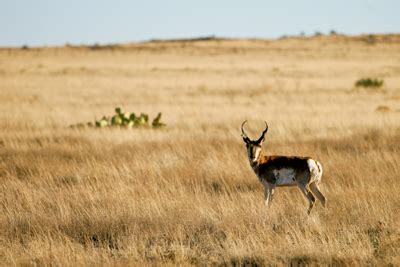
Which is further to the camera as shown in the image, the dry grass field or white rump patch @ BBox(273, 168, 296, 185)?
white rump patch @ BBox(273, 168, 296, 185)

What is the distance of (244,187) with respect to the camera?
9.35m

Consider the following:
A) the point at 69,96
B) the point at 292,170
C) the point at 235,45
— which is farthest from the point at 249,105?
the point at 235,45

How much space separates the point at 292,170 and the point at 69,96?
23.6 meters

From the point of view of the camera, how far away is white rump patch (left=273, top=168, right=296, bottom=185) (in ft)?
24.4

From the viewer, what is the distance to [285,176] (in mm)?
7457

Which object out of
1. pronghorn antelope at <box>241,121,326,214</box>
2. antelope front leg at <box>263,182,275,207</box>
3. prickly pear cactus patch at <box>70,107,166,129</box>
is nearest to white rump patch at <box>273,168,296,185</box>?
pronghorn antelope at <box>241,121,326,214</box>

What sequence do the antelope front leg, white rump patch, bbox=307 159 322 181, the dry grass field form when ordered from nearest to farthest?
the dry grass field, white rump patch, bbox=307 159 322 181, the antelope front leg

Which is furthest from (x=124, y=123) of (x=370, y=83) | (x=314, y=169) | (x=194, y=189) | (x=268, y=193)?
(x=370, y=83)

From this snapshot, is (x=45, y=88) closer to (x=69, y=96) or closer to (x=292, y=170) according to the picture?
(x=69, y=96)

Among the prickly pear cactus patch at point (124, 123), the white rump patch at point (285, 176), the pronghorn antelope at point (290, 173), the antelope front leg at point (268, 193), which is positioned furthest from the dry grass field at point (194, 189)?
the prickly pear cactus patch at point (124, 123)

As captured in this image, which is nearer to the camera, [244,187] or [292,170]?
[292,170]

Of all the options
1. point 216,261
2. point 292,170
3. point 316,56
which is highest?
point 316,56

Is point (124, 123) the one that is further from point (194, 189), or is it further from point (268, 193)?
point (268, 193)

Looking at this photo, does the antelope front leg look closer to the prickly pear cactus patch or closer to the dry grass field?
the dry grass field
